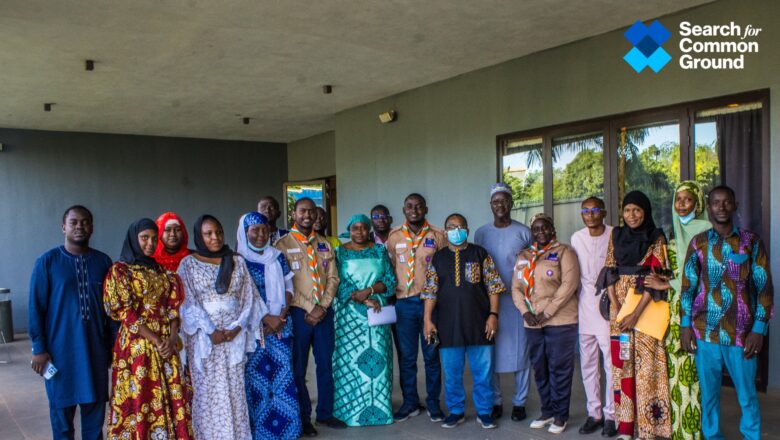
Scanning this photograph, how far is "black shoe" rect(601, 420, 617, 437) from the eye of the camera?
4289 mm

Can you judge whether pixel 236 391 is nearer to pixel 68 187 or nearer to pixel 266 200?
pixel 266 200

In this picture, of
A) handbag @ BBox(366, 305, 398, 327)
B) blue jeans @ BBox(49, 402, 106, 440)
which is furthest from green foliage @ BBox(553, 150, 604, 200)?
blue jeans @ BBox(49, 402, 106, 440)

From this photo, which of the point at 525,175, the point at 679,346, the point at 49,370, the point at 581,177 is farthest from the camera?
the point at 525,175

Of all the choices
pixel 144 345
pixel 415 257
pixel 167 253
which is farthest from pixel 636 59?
pixel 144 345

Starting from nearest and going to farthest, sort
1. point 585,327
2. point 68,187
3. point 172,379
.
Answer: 1. point 172,379
2. point 585,327
3. point 68,187

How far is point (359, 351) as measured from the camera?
4.77 meters

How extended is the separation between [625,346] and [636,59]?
3.25 m

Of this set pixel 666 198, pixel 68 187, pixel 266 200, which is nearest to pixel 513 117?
pixel 666 198

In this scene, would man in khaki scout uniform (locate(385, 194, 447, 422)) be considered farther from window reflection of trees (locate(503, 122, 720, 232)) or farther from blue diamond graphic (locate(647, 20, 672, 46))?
blue diamond graphic (locate(647, 20, 672, 46))

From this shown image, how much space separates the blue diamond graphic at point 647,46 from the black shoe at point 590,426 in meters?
3.49

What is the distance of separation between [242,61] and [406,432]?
15.4ft

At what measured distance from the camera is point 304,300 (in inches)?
180

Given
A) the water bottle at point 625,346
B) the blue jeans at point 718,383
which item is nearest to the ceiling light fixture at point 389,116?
the water bottle at point 625,346

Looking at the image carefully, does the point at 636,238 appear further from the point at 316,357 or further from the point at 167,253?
the point at 167,253
